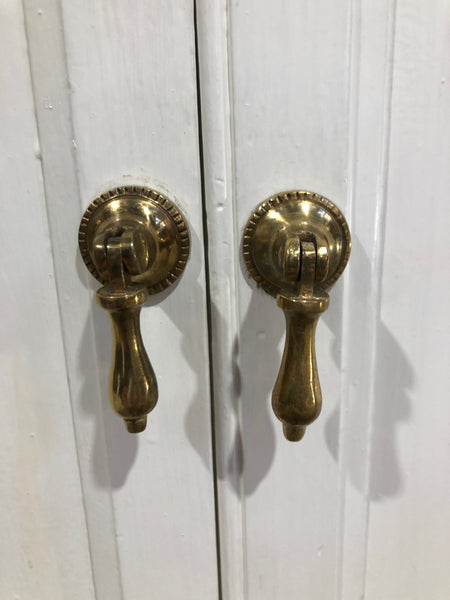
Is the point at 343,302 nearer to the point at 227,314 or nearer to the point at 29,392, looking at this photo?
the point at 227,314

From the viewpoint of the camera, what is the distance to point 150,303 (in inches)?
11.4

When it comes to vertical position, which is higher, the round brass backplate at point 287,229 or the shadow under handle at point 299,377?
the round brass backplate at point 287,229

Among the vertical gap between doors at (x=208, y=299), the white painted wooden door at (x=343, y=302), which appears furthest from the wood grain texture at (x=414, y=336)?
the vertical gap between doors at (x=208, y=299)

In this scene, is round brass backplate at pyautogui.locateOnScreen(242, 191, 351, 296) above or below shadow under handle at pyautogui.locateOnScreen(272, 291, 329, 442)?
above

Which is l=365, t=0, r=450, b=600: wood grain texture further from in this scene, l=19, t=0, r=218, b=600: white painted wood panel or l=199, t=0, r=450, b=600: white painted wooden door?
l=19, t=0, r=218, b=600: white painted wood panel

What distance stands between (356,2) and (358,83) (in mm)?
39

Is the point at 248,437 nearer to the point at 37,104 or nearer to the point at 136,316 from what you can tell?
the point at 136,316

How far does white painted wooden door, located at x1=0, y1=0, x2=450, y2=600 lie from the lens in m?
0.26

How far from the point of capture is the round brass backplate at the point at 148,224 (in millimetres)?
269

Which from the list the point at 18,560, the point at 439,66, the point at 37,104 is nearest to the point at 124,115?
the point at 37,104

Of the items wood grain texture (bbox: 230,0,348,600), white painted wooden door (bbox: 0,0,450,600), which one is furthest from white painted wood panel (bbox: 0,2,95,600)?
wood grain texture (bbox: 230,0,348,600)

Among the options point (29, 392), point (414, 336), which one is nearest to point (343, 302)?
point (414, 336)

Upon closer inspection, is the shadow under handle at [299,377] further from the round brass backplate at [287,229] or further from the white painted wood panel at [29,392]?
the white painted wood panel at [29,392]

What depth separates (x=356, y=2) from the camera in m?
0.25
